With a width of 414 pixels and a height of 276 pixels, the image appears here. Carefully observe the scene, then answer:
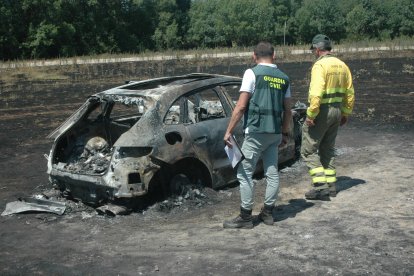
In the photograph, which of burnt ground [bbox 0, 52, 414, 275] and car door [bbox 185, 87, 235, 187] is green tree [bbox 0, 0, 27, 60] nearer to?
burnt ground [bbox 0, 52, 414, 275]

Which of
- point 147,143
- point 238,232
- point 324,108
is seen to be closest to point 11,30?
point 147,143

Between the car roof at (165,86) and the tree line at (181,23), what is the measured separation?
45.2 metres

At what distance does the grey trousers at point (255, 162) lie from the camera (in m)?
5.43

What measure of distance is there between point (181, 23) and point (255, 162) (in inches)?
2878

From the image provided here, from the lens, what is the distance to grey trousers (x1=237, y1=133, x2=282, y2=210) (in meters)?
5.43

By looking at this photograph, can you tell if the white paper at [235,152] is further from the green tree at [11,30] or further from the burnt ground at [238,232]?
the green tree at [11,30]

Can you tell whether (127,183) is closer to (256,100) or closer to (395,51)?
(256,100)

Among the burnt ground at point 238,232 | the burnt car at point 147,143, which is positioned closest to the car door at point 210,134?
the burnt car at point 147,143

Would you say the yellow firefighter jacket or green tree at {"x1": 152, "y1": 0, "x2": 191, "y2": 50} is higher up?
green tree at {"x1": 152, "y1": 0, "x2": 191, "y2": 50}

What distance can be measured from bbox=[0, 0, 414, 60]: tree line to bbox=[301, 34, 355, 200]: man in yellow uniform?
4690cm

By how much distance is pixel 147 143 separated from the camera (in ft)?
19.7

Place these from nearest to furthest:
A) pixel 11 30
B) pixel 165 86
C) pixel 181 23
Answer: pixel 165 86 < pixel 11 30 < pixel 181 23

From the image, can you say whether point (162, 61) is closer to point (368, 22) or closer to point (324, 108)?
point (324, 108)

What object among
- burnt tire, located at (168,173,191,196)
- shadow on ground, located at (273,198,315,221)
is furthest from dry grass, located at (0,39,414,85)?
burnt tire, located at (168,173,191,196)
